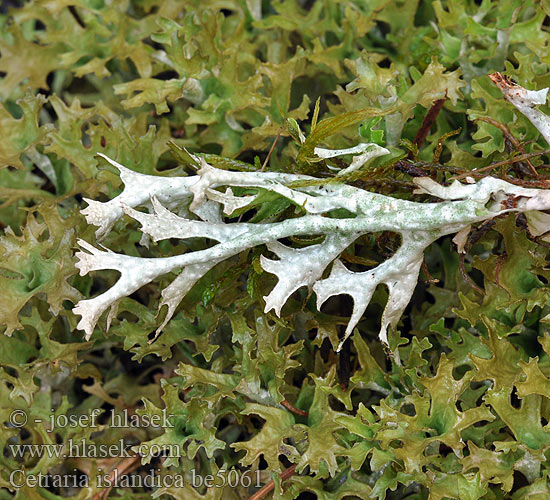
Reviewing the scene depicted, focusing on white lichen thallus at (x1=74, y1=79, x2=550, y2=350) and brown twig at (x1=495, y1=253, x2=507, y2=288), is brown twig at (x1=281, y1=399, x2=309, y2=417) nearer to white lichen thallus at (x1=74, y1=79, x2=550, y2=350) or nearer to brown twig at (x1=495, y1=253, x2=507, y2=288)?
white lichen thallus at (x1=74, y1=79, x2=550, y2=350)

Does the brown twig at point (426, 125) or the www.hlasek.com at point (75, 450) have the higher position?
the brown twig at point (426, 125)

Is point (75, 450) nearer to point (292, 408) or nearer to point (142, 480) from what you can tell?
point (142, 480)

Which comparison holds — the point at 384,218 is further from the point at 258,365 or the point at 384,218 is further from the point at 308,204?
the point at 258,365

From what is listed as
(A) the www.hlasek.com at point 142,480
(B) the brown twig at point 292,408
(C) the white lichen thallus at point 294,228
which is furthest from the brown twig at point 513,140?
(A) the www.hlasek.com at point 142,480

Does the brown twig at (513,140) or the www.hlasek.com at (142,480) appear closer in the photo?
the brown twig at (513,140)

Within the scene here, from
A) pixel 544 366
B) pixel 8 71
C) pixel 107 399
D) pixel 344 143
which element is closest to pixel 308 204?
pixel 344 143

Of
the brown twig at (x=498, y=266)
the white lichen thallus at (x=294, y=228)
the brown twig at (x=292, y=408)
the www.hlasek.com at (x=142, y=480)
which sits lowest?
the www.hlasek.com at (x=142, y=480)

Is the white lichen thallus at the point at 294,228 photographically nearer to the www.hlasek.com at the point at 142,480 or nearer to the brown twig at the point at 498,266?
the brown twig at the point at 498,266
